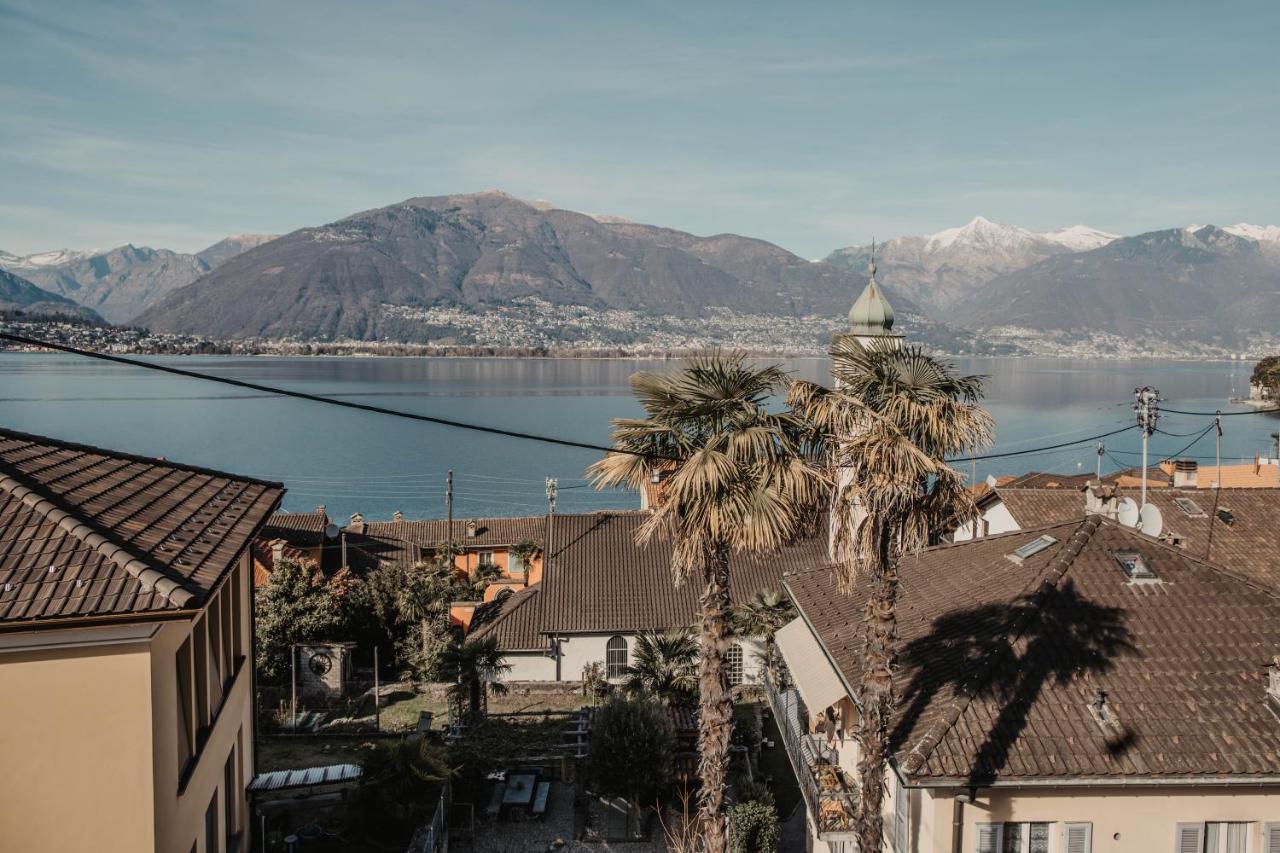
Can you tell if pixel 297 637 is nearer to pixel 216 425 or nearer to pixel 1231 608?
pixel 1231 608

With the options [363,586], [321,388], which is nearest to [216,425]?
[321,388]

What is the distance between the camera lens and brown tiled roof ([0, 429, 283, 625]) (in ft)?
24.6

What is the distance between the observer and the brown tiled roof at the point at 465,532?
46.4 metres

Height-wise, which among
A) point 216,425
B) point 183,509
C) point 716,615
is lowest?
point 216,425

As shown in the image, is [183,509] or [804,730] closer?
[183,509]

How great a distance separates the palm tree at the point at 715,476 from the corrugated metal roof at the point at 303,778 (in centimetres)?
760

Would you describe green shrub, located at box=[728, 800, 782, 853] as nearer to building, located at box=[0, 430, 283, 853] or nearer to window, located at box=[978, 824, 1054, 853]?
window, located at box=[978, 824, 1054, 853]

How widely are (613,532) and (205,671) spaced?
24.6m

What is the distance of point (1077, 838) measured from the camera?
12.4 metres

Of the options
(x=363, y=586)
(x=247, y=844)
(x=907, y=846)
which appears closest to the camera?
(x=907, y=846)

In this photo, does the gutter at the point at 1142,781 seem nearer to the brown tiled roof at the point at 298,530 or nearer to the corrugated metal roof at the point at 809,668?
the corrugated metal roof at the point at 809,668

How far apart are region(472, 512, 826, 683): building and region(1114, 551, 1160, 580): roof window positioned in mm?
13093

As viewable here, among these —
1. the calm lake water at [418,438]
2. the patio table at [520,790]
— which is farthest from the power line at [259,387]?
the calm lake water at [418,438]

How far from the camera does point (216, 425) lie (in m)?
141
